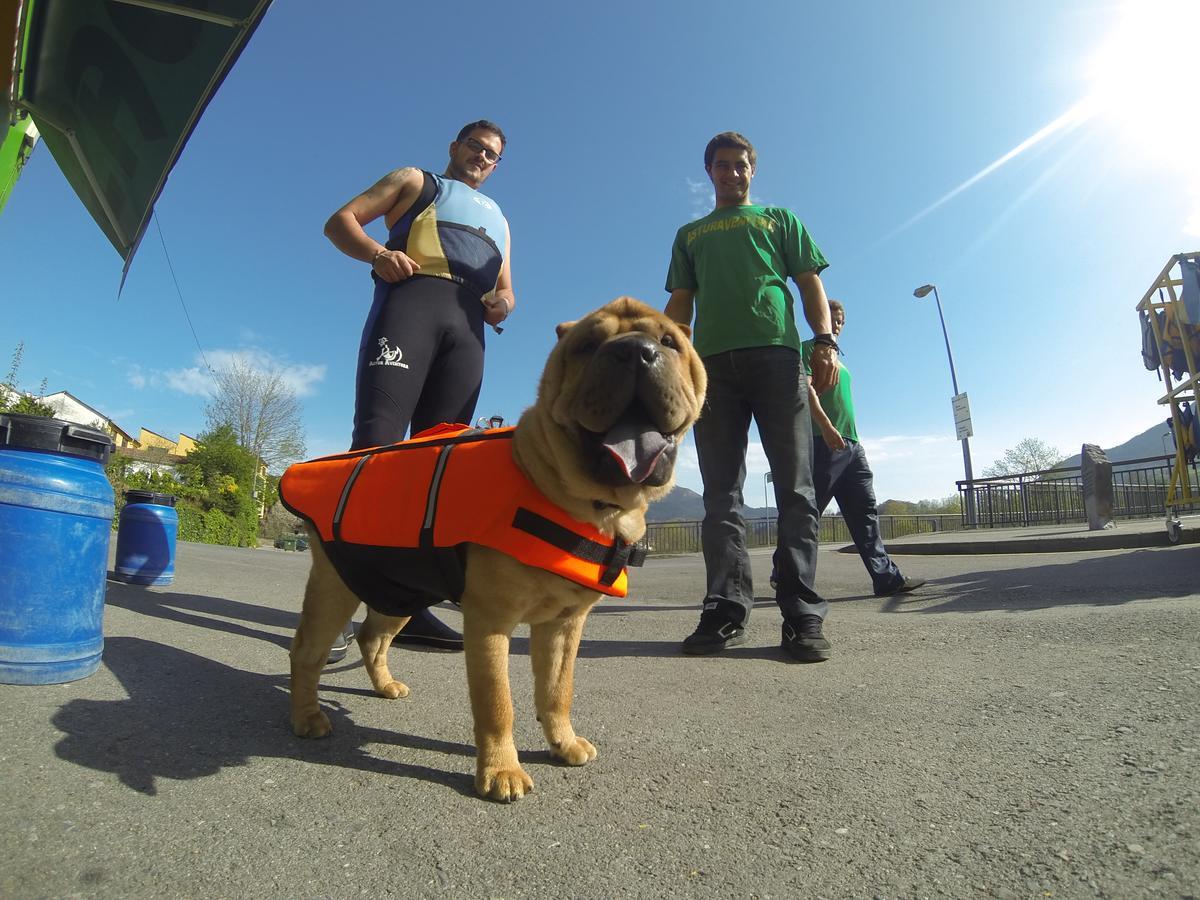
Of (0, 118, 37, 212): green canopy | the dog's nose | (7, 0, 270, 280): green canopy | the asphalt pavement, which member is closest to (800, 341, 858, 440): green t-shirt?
the asphalt pavement

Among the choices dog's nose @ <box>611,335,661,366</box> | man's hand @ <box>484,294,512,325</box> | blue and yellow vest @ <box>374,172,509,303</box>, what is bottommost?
dog's nose @ <box>611,335,661,366</box>

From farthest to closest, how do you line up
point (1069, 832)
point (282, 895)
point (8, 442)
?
point (8, 442)
point (1069, 832)
point (282, 895)

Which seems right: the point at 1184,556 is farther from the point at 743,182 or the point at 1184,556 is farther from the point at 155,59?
the point at 155,59

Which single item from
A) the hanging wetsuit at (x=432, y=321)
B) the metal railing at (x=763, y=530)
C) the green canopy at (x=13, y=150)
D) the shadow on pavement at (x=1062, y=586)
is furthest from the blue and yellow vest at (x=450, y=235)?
the metal railing at (x=763, y=530)

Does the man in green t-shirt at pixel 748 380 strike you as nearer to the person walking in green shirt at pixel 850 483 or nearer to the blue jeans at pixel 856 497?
the person walking in green shirt at pixel 850 483

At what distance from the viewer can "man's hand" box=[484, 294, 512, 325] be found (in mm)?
3254

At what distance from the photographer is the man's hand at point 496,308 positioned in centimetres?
325

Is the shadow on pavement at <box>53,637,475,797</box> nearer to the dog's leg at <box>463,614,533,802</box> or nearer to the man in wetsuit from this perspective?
the dog's leg at <box>463,614,533,802</box>

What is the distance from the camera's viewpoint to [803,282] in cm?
338

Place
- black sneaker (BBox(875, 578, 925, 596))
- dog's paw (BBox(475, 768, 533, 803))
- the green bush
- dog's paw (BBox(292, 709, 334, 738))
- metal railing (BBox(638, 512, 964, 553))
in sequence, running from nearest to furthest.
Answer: dog's paw (BBox(475, 768, 533, 803)), dog's paw (BBox(292, 709, 334, 738)), black sneaker (BBox(875, 578, 925, 596)), the green bush, metal railing (BBox(638, 512, 964, 553))

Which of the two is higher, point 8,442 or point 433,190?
point 433,190

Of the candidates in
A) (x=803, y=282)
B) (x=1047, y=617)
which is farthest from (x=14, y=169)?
(x=1047, y=617)

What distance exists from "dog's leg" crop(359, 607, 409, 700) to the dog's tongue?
1346 millimetres

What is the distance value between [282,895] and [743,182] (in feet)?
12.5
